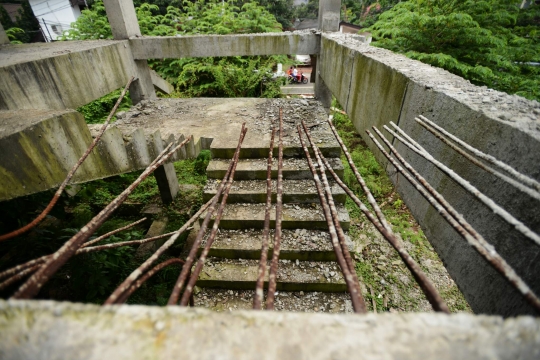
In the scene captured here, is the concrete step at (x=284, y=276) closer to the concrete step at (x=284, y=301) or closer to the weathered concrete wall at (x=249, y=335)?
the concrete step at (x=284, y=301)

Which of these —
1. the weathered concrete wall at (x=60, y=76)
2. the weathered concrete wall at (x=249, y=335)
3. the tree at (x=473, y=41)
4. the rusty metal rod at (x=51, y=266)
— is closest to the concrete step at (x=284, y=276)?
the rusty metal rod at (x=51, y=266)

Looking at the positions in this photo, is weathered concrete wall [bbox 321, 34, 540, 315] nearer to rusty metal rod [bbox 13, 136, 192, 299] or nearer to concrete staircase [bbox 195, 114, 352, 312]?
concrete staircase [bbox 195, 114, 352, 312]

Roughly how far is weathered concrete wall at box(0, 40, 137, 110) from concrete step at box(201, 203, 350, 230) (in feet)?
10.0

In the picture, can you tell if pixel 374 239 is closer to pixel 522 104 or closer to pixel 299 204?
pixel 299 204

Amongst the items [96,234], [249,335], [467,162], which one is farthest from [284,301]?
[96,234]

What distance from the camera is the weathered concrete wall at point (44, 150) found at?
198cm

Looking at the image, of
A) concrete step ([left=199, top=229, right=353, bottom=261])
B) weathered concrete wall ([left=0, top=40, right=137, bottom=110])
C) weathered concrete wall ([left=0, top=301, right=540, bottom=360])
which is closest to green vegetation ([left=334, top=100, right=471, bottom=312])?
concrete step ([left=199, top=229, right=353, bottom=261])

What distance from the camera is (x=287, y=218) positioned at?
12.3 feet

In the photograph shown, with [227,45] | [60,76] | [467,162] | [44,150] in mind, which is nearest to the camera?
[467,162]

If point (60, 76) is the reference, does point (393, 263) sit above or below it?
below

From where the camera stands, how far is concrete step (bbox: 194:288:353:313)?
10.8 feet

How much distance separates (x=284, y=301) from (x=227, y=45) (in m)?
5.81

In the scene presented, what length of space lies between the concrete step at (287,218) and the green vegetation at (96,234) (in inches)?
59.5

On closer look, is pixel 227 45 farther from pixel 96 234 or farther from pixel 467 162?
pixel 467 162
